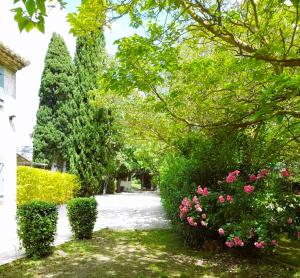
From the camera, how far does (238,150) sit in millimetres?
9586

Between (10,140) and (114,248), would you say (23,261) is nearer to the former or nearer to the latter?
(114,248)

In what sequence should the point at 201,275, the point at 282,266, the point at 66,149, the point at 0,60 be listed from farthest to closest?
the point at 66,149 < the point at 0,60 < the point at 282,266 < the point at 201,275

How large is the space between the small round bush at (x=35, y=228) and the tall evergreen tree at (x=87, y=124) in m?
16.6

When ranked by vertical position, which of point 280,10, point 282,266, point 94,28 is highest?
point 280,10

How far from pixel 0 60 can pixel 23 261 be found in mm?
6291

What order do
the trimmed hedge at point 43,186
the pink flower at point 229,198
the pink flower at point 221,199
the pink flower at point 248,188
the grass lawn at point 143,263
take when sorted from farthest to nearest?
the trimmed hedge at point 43,186 → the pink flower at point 221,199 → the pink flower at point 229,198 → the pink flower at point 248,188 → the grass lawn at point 143,263

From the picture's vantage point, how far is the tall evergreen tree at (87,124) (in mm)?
25094

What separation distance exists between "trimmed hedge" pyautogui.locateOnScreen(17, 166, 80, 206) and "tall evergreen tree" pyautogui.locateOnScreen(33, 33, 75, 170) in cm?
1173

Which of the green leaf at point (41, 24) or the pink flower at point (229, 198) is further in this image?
the pink flower at point (229, 198)

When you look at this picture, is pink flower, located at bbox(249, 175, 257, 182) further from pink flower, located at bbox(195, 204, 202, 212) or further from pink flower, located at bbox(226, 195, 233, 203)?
pink flower, located at bbox(195, 204, 202, 212)

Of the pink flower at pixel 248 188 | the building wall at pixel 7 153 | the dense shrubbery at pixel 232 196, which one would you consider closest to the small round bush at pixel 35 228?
the building wall at pixel 7 153

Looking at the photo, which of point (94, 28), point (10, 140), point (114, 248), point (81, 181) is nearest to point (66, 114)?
point (81, 181)

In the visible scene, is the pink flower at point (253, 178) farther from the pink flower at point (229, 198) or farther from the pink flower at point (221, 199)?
the pink flower at point (221, 199)

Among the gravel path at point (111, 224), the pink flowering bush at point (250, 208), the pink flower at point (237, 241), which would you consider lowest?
the gravel path at point (111, 224)
